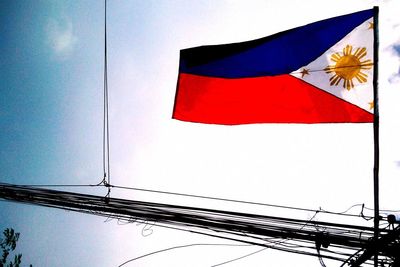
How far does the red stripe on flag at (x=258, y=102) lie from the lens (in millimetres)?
4000

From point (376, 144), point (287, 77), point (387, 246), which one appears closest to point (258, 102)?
point (287, 77)

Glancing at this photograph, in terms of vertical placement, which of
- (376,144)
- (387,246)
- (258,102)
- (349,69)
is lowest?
(387,246)

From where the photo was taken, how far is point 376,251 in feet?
9.25

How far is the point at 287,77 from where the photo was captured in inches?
176

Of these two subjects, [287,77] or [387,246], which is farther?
[287,77]

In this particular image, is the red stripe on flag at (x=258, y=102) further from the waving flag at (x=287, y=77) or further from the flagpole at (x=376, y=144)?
the flagpole at (x=376, y=144)

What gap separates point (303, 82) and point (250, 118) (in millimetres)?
946

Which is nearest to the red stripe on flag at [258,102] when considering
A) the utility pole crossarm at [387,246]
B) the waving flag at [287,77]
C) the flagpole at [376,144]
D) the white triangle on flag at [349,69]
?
the waving flag at [287,77]

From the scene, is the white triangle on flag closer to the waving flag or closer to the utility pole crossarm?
the waving flag

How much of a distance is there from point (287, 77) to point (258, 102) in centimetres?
59

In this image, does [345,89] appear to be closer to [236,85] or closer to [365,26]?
[365,26]

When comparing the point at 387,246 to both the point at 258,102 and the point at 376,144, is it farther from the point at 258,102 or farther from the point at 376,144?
the point at 258,102

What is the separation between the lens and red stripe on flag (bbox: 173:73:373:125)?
13.1 ft

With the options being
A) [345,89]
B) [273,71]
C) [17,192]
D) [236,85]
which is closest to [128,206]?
[17,192]
